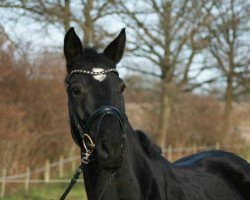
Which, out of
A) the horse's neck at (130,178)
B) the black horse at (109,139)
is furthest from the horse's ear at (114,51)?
the horse's neck at (130,178)

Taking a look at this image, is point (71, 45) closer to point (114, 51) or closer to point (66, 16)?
point (114, 51)

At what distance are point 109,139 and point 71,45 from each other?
102 cm

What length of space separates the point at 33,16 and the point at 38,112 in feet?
21.5

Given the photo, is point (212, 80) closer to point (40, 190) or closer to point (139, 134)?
point (40, 190)

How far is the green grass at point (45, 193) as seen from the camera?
13.4m

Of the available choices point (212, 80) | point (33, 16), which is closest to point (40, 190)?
point (33, 16)

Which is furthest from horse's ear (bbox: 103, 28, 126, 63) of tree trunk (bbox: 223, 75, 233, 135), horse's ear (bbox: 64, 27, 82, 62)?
tree trunk (bbox: 223, 75, 233, 135)

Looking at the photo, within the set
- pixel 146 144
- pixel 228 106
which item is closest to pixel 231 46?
pixel 228 106

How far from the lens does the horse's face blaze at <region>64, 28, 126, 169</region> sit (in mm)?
3242

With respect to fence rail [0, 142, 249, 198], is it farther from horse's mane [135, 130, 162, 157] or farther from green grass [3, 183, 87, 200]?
horse's mane [135, 130, 162, 157]

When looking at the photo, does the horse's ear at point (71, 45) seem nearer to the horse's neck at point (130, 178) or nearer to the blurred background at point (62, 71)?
the horse's neck at point (130, 178)

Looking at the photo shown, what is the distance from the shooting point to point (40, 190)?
A: 15094 millimetres

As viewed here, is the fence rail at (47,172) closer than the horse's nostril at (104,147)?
No

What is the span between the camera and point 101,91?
11.7ft
